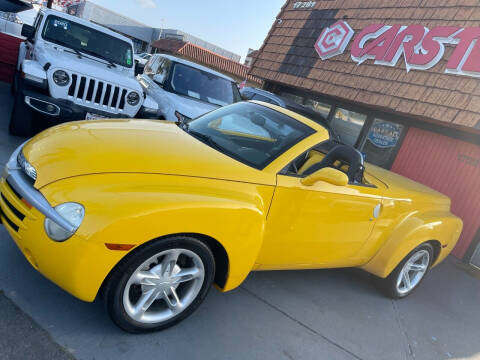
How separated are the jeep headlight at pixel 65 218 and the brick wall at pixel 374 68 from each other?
6.13 meters

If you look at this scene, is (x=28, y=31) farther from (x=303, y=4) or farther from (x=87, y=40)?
(x=303, y=4)

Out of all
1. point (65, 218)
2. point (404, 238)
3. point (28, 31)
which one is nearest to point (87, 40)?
point (28, 31)

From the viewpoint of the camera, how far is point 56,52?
226 inches

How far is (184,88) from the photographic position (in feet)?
22.8

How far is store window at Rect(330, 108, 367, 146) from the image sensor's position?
892 cm

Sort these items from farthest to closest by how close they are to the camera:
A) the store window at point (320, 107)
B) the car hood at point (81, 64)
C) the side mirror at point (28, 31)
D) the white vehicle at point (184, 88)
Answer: the store window at point (320, 107), the white vehicle at point (184, 88), the side mirror at point (28, 31), the car hood at point (81, 64)

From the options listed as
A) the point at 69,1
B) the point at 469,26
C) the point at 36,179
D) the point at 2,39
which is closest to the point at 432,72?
the point at 469,26

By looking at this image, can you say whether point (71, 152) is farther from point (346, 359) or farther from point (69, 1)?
point (69, 1)

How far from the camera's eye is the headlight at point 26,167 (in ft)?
7.88

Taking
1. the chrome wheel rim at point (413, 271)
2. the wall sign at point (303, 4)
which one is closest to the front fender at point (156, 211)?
the chrome wheel rim at point (413, 271)

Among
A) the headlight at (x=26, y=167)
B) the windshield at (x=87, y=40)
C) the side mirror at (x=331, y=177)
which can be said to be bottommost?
the headlight at (x=26, y=167)

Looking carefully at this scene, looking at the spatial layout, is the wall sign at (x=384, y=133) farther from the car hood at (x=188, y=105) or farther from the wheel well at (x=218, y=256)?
the wheel well at (x=218, y=256)

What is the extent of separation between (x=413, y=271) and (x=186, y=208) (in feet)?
10.9

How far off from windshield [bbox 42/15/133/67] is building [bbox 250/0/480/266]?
4476mm
